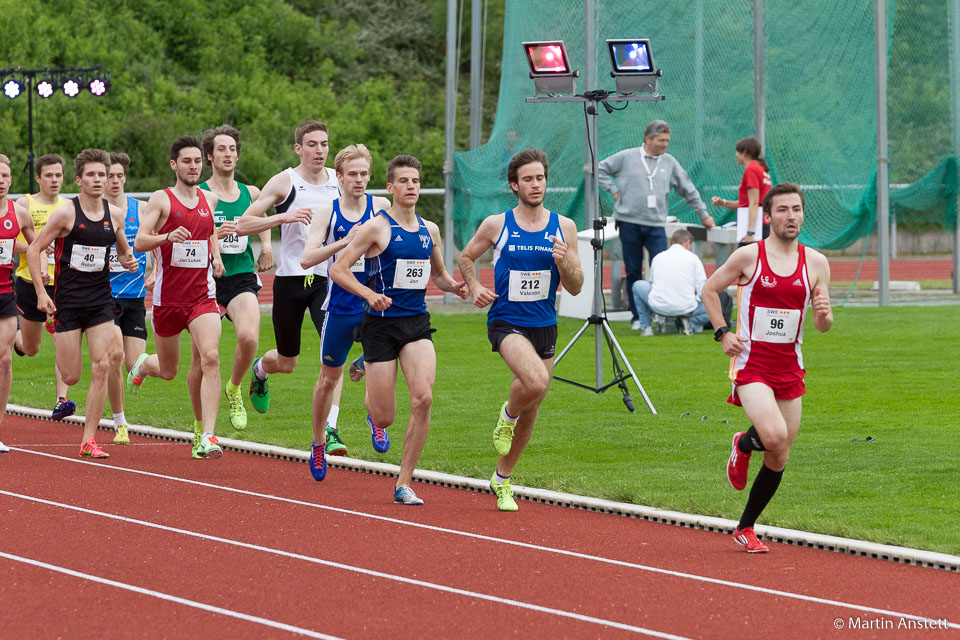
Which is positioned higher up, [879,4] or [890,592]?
[879,4]

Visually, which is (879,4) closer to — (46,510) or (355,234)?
(355,234)

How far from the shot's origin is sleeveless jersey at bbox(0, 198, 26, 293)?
1014 cm

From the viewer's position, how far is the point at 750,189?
55.3ft

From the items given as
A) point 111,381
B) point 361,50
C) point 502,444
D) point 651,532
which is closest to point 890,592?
point 651,532

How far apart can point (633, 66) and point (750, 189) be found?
6.05 m

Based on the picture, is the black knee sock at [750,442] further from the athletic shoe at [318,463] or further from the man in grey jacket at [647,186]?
the man in grey jacket at [647,186]

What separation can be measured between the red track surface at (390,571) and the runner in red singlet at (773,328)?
423 mm

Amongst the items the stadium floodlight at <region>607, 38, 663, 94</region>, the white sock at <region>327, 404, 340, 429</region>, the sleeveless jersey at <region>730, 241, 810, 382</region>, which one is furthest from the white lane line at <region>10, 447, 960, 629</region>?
the stadium floodlight at <region>607, 38, 663, 94</region>

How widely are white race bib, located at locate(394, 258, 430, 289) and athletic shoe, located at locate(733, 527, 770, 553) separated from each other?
2.32 meters

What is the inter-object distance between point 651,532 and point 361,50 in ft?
146

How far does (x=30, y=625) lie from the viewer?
18.4 ft

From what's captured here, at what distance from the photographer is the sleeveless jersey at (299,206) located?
10102 millimetres

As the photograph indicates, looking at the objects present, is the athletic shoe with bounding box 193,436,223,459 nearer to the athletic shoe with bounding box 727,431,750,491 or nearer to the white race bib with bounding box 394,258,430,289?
the white race bib with bounding box 394,258,430,289

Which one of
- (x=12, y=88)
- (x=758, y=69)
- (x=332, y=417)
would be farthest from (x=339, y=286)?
(x=12, y=88)
